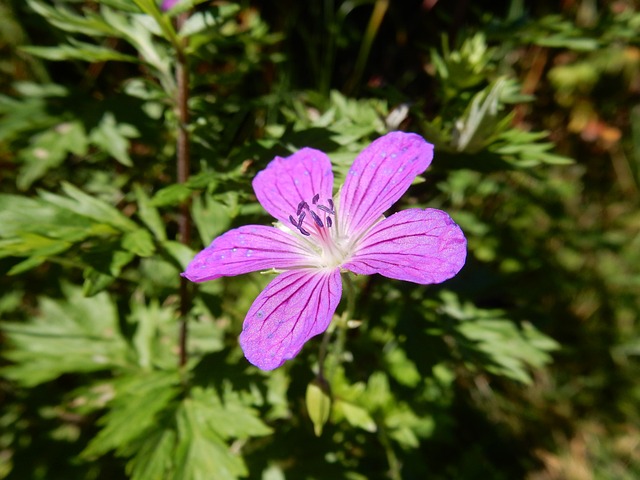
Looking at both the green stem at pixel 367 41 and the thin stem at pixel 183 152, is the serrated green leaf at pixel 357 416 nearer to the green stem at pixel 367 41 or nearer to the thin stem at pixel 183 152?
the thin stem at pixel 183 152

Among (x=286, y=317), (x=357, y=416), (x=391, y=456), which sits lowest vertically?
(x=391, y=456)

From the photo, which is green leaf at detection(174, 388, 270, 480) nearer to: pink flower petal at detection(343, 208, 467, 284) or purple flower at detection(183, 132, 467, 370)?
purple flower at detection(183, 132, 467, 370)

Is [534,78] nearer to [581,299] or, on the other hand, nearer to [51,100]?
[581,299]

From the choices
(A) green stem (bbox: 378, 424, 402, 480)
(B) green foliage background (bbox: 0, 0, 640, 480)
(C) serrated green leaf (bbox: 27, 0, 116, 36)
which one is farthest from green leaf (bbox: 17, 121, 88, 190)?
(A) green stem (bbox: 378, 424, 402, 480)

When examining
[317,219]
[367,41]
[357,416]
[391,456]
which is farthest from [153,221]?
[367,41]

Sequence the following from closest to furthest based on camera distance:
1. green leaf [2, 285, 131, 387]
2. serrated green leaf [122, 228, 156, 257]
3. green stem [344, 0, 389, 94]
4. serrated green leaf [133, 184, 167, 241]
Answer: serrated green leaf [122, 228, 156, 257] → serrated green leaf [133, 184, 167, 241] → green leaf [2, 285, 131, 387] → green stem [344, 0, 389, 94]

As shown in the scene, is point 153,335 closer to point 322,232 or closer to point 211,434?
point 211,434
